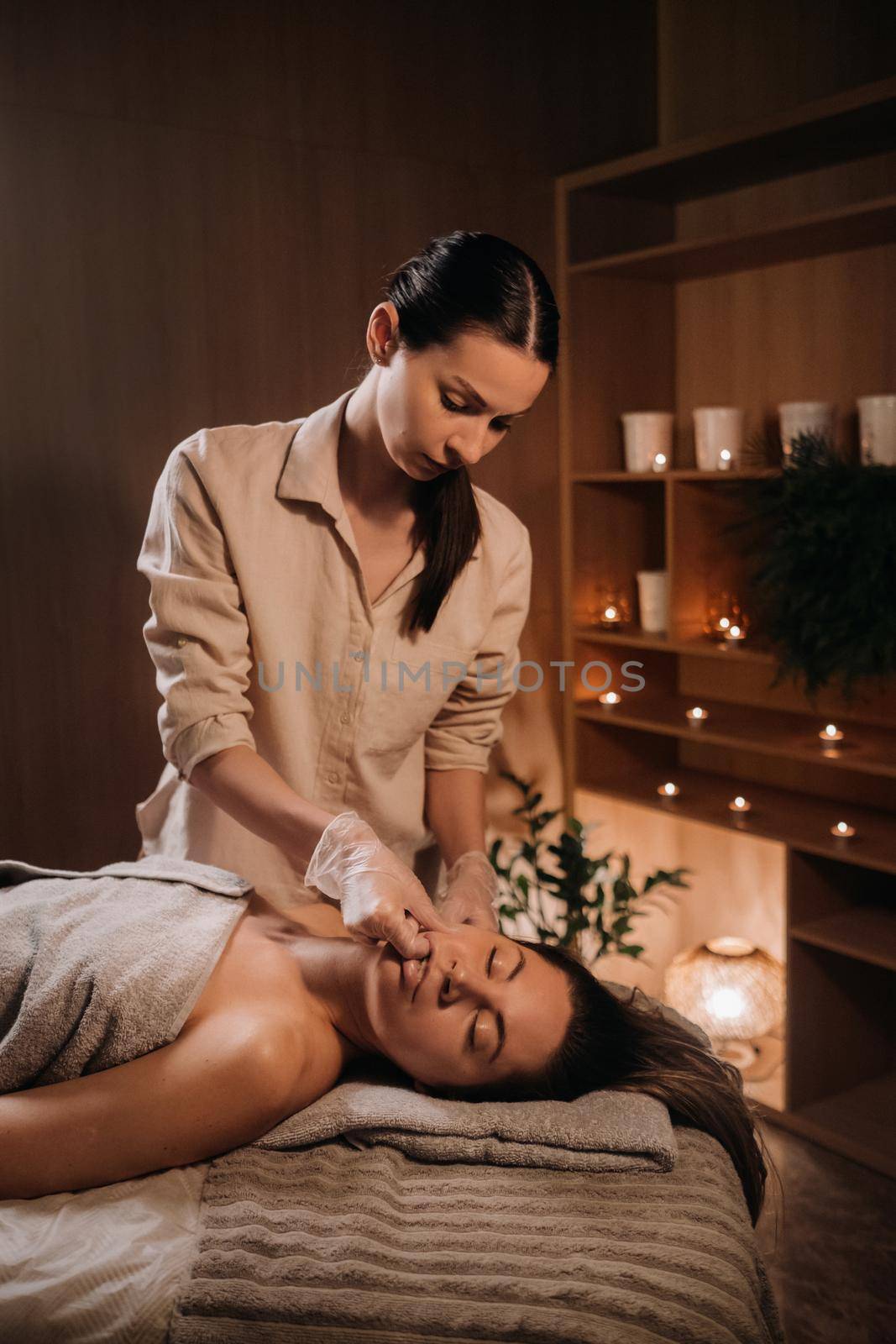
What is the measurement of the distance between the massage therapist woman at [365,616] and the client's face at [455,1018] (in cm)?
4

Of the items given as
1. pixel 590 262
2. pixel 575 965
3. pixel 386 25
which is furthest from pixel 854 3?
pixel 575 965

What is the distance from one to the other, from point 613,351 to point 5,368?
157 centimetres

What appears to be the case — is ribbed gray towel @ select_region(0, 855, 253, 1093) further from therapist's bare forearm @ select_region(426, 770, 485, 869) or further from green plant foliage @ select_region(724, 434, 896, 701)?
green plant foliage @ select_region(724, 434, 896, 701)

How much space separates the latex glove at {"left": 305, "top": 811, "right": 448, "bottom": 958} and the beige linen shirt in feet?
0.72

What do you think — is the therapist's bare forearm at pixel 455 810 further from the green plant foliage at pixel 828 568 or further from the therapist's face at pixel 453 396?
the green plant foliage at pixel 828 568

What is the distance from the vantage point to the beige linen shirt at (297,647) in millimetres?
1631

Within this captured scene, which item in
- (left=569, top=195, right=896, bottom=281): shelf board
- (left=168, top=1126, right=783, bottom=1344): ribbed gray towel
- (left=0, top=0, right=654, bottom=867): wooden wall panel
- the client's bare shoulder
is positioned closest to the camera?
(left=168, top=1126, right=783, bottom=1344): ribbed gray towel

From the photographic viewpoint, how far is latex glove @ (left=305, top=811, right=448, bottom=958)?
1.41m

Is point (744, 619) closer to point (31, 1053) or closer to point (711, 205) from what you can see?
point (711, 205)

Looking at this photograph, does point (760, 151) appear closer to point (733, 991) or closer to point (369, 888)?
point (733, 991)

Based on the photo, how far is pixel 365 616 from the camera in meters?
1.73

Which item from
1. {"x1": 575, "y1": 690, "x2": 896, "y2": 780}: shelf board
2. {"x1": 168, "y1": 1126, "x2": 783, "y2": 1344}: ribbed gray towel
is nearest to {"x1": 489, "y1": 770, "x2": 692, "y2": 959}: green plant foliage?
{"x1": 575, "y1": 690, "x2": 896, "y2": 780}: shelf board

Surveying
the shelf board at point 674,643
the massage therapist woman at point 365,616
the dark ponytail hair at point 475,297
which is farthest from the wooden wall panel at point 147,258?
the dark ponytail hair at point 475,297

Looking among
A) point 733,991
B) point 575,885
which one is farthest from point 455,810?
point 733,991
